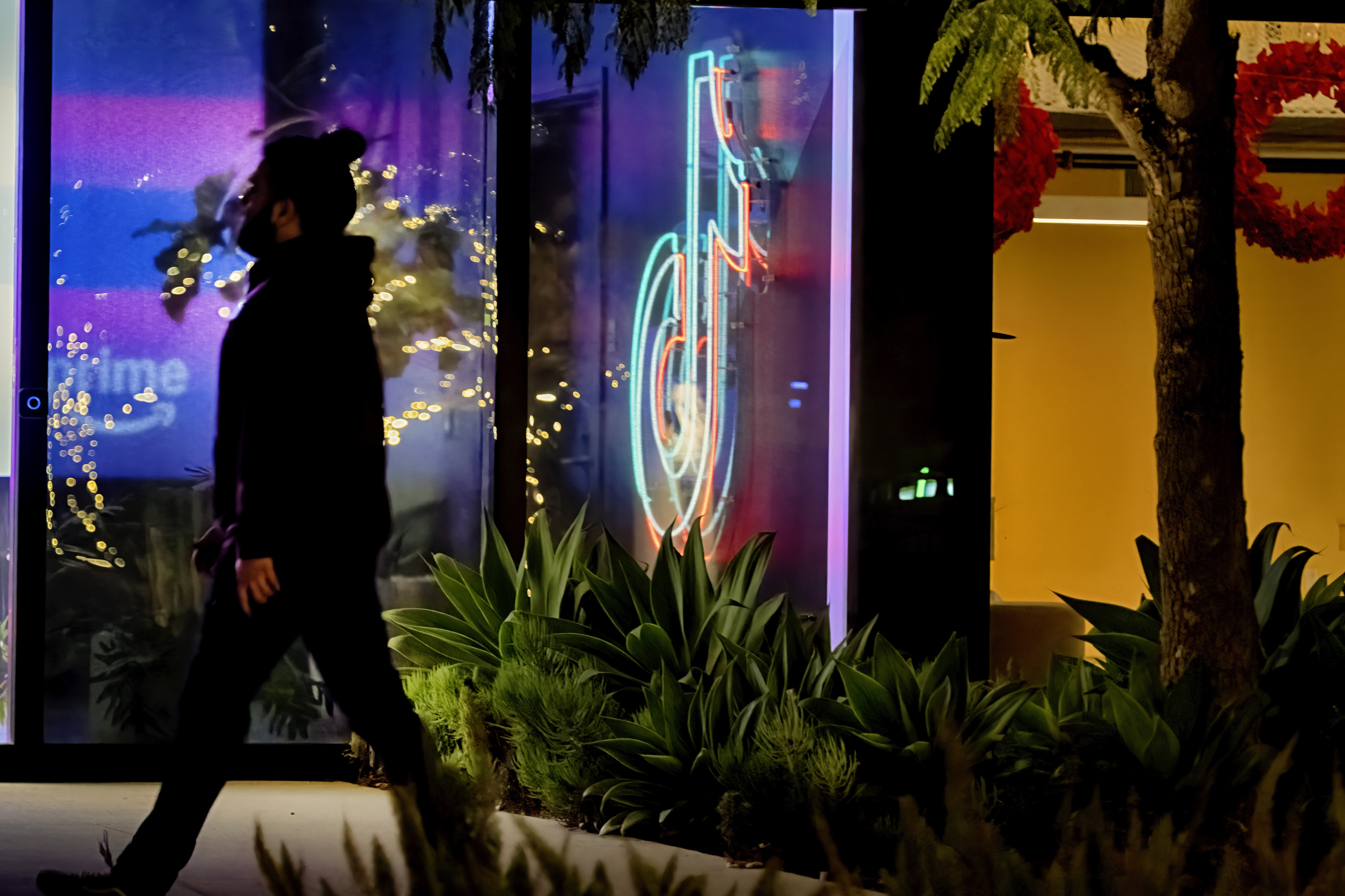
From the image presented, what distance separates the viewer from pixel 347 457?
296 cm

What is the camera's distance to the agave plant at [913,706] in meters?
2.75

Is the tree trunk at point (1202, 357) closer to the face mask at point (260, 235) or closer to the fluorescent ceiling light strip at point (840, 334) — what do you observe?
the fluorescent ceiling light strip at point (840, 334)

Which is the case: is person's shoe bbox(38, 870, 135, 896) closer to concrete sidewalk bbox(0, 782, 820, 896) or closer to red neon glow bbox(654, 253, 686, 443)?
concrete sidewalk bbox(0, 782, 820, 896)

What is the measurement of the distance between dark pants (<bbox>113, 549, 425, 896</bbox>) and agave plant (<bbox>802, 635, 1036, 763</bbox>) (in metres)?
1.06

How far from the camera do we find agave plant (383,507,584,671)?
364 centimetres

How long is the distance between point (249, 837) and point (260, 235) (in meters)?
1.75

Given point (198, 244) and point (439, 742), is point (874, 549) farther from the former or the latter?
point (198, 244)

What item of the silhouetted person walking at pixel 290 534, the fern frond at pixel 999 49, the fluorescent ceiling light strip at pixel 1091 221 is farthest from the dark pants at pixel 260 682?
the fluorescent ceiling light strip at pixel 1091 221

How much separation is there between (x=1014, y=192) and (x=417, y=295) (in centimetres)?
244

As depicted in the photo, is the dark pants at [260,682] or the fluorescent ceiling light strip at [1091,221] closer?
the dark pants at [260,682]

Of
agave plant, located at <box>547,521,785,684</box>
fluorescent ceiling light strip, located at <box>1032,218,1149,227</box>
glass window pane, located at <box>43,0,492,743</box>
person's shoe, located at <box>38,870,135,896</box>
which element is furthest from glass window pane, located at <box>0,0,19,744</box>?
fluorescent ceiling light strip, located at <box>1032,218,1149,227</box>

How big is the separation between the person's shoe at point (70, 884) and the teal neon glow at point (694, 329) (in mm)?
2188

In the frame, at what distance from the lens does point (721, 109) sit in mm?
4223

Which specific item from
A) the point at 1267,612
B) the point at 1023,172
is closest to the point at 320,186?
the point at 1023,172
